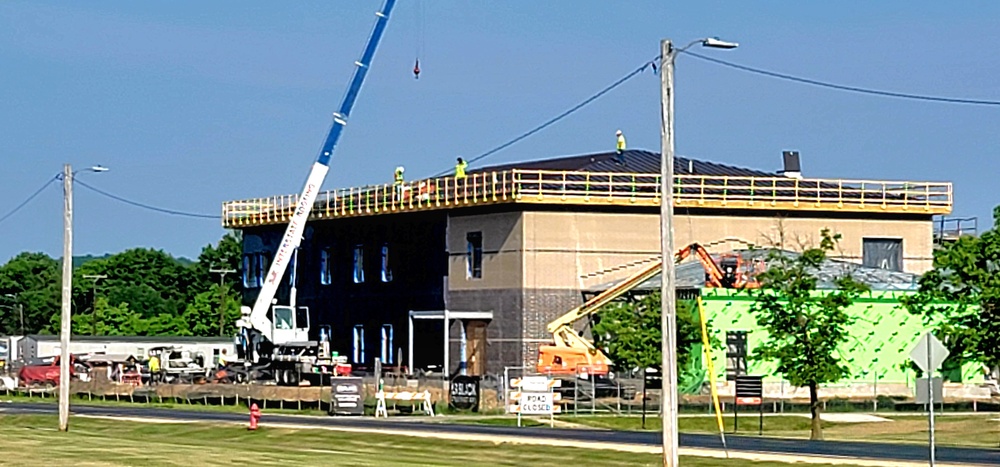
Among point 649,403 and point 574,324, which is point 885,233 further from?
point 649,403

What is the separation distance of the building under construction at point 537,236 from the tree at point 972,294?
3291 cm

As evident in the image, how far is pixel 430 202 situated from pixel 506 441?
40166 mm

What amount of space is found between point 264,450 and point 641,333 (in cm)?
2493

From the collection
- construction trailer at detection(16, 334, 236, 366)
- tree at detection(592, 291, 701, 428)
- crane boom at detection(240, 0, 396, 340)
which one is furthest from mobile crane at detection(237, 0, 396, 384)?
construction trailer at detection(16, 334, 236, 366)

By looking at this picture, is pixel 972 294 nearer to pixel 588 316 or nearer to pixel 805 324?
pixel 805 324

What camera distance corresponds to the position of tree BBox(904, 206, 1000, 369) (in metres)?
43.8

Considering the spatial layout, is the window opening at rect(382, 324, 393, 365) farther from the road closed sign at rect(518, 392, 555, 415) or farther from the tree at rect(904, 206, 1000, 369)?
the tree at rect(904, 206, 1000, 369)

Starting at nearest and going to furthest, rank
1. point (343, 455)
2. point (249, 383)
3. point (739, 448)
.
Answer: point (343, 455) < point (739, 448) < point (249, 383)

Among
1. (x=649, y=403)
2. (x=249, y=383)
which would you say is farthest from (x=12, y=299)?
(x=649, y=403)

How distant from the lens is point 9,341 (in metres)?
116

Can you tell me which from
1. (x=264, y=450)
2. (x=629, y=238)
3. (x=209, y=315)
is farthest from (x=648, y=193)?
(x=209, y=315)

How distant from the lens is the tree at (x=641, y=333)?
62.8 meters

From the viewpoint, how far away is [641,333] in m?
63.0

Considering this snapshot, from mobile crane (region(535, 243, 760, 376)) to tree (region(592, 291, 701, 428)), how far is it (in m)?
5.87
